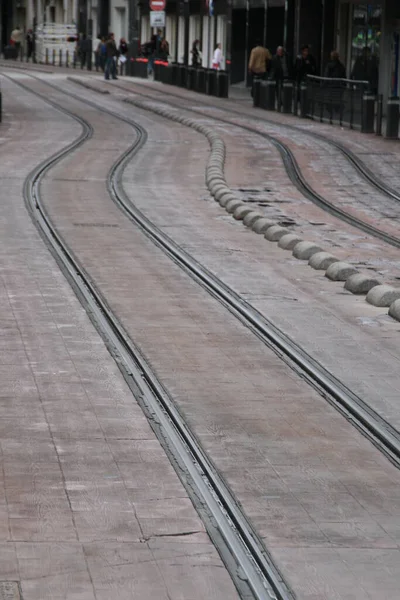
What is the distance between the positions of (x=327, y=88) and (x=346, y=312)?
22.9m

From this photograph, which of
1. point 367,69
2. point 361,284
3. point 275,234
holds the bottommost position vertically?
point 275,234

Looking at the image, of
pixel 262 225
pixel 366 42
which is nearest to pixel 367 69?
pixel 366 42

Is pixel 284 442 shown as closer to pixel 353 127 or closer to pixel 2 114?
pixel 353 127

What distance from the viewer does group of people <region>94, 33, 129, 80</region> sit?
57.5 meters

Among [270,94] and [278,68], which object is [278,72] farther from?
[270,94]

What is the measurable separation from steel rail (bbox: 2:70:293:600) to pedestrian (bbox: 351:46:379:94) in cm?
2573

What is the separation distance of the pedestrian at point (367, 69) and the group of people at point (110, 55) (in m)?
18.4

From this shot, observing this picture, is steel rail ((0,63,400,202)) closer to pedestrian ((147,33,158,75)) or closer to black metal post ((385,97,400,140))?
black metal post ((385,97,400,140))

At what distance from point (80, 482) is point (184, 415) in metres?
1.44

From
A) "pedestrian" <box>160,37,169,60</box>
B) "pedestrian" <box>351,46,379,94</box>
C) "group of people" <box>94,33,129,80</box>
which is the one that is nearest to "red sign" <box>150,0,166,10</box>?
"group of people" <box>94,33,129,80</box>

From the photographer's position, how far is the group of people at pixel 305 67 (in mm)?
35609

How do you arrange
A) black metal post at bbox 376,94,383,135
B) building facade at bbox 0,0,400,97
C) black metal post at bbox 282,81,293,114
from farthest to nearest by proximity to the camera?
1. black metal post at bbox 282,81,293,114
2. building facade at bbox 0,0,400,97
3. black metal post at bbox 376,94,383,135

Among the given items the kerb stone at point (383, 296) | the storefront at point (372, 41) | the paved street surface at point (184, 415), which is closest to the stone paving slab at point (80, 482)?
the paved street surface at point (184, 415)

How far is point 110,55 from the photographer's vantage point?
190ft
